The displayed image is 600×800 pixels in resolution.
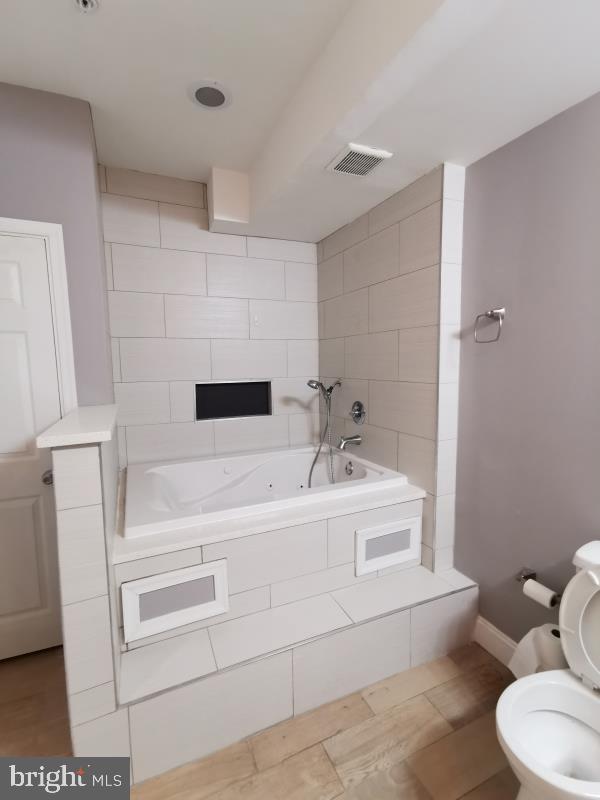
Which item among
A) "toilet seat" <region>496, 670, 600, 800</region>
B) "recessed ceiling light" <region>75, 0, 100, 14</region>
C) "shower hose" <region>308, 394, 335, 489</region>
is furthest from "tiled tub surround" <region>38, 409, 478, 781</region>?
"recessed ceiling light" <region>75, 0, 100, 14</region>

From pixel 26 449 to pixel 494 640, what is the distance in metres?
2.40

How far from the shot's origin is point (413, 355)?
2.03 metres

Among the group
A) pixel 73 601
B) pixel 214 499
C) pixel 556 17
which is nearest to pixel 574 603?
pixel 73 601

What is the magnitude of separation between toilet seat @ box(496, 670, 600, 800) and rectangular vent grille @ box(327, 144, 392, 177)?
2.04 m

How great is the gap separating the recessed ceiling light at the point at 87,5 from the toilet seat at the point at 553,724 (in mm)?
2561

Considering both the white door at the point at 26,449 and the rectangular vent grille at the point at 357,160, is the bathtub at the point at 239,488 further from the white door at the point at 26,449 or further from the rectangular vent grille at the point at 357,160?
the rectangular vent grille at the point at 357,160

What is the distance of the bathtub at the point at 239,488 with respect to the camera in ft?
5.41

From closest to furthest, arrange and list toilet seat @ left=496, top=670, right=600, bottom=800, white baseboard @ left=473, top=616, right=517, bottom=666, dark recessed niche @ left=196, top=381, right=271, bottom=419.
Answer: toilet seat @ left=496, top=670, right=600, bottom=800
white baseboard @ left=473, top=616, right=517, bottom=666
dark recessed niche @ left=196, top=381, right=271, bottom=419

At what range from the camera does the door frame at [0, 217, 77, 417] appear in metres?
1.63

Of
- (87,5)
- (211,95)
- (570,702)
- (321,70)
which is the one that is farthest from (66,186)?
(570,702)

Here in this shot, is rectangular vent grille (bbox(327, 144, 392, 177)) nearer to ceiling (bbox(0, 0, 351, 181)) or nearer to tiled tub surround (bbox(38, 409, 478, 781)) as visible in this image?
ceiling (bbox(0, 0, 351, 181))

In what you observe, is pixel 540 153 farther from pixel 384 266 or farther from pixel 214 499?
pixel 214 499

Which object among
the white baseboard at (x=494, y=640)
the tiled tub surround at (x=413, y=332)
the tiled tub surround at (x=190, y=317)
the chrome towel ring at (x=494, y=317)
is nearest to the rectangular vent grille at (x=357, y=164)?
the tiled tub surround at (x=413, y=332)

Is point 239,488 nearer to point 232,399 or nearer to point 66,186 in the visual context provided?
point 232,399
